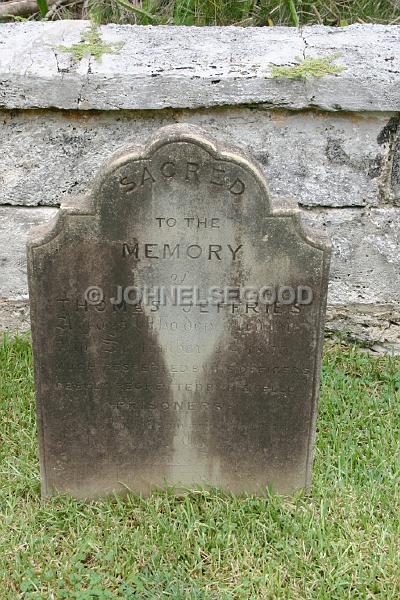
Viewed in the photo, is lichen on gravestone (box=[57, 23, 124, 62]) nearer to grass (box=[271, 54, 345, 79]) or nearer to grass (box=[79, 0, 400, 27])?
grass (box=[271, 54, 345, 79])

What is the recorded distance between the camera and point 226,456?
2.86 m

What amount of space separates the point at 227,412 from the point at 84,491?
660 millimetres

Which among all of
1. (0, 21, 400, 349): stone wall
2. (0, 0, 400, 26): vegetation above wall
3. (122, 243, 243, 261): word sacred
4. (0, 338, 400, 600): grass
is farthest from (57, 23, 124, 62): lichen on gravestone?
(0, 338, 400, 600): grass

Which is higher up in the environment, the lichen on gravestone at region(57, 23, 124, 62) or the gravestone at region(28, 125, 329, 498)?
the lichen on gravestone at region(57, 23, 124, 62)

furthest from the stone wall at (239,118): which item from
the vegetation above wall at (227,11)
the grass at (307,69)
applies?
the vegetation above wall at (227,11)

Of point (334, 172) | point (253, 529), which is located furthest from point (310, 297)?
point (334, 172)

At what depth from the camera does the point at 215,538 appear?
265 centimetres

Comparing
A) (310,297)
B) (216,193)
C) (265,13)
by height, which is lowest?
(310,297)

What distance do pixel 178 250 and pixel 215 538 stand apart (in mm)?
1054

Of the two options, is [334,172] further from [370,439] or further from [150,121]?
[370,439]

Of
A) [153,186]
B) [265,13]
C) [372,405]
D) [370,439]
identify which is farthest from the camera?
[265,13]

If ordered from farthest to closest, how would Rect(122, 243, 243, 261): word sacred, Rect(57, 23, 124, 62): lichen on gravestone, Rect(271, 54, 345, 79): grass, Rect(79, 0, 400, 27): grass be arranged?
Rect(79, 0, 400, 27): grass
Rect(57, 23, 124, 62): lichen on gravestone
Rect(271, 54, 345, 79): grass
Rect(122, 243, 243, 261): word sacred

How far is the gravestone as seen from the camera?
2424 millimetres

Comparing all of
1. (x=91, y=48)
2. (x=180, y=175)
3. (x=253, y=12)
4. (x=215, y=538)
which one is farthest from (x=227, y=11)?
(x=215, y=538)
